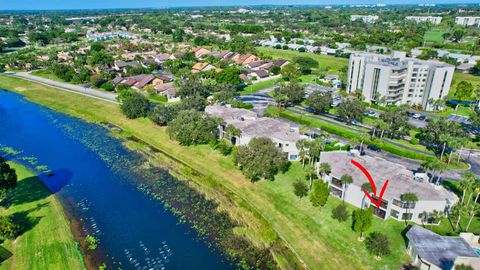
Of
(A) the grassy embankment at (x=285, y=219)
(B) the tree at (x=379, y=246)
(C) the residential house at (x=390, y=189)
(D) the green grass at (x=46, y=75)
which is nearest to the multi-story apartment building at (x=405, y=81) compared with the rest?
(C) the residential house at (x=390, y=189)

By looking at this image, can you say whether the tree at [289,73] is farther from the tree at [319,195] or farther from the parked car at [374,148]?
the tree at [319,195]

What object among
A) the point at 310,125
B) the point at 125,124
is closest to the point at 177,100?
the point at 125,124

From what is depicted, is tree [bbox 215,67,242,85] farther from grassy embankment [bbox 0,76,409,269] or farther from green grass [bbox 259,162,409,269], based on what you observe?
green grass [bbox 259,162,409,269]

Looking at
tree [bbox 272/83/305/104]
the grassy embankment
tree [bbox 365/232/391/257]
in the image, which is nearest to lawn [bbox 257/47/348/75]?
tree [bbox 272/83/305/104]

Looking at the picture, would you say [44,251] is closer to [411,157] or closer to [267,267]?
[267,267]

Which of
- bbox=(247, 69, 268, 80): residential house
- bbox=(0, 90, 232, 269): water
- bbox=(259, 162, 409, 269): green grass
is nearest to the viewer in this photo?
bbox=(259, 162, 409, 269): green grass
